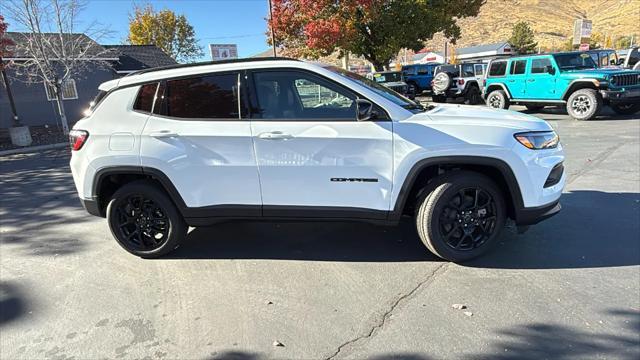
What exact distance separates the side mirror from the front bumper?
1054 centimetres

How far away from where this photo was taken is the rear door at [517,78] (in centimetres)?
1271

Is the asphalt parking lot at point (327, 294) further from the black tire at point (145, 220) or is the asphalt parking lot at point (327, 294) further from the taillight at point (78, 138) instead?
the taillight at point (78, 138)

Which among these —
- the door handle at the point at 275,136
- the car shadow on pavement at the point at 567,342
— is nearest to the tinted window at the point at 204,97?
the door handle at the point at 275,136

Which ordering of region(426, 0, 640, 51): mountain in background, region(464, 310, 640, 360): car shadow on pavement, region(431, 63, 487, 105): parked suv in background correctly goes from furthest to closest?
region(426, 0, 640, 51): mountain in background, region(431, 63, 487, 105): parked suv in background, region(464, 310, 640, 360): car shadow on pavement

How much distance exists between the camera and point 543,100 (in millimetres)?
12352

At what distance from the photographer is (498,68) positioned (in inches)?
541

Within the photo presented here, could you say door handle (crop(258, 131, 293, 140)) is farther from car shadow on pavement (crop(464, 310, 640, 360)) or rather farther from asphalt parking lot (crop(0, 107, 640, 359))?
car shadow on pavement (crop(464, 310, 640, 360))

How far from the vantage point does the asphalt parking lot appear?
258cm

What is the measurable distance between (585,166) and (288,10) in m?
18.4

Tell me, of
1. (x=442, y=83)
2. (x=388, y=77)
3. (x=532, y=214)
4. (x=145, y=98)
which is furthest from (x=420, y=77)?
(x=145, y=98)

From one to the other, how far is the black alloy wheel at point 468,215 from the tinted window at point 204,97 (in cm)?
202

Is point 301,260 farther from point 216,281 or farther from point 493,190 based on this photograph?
point 493,190

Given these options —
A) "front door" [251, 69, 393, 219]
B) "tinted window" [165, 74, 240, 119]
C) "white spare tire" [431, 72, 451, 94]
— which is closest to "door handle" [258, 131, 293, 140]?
"front door" [251, 69, 393, 219]

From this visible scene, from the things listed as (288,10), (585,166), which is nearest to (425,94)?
(288,10)
